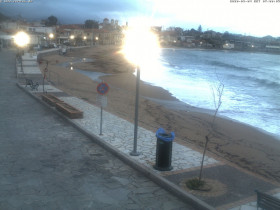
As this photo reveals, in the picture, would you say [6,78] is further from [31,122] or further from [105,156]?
[105,156]

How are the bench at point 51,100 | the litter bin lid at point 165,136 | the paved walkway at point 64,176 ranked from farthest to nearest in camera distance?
the bench at point 51,100 → the litter bin lid at point 165,136 → the paved walkway at point 64,176

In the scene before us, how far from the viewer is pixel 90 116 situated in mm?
11984

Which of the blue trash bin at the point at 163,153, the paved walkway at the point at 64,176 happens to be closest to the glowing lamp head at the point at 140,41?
the blue trash bin at the point at 163,153

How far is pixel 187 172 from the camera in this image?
22.7ft

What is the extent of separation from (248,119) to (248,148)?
680 cm

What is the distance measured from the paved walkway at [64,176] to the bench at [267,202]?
142cm

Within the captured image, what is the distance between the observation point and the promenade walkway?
225 inches

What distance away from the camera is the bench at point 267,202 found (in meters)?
4.64

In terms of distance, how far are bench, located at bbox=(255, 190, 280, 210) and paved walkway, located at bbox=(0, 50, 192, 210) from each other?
142cm

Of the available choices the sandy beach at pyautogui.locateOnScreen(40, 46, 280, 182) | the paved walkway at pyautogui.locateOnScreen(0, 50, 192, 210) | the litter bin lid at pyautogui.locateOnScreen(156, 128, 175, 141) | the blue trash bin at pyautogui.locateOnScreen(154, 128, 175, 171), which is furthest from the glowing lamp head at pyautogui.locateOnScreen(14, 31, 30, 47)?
the blue trash bin at pyautogui.locateOnScreen(154, 128, 175, 171)

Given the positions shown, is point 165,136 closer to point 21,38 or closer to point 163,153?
point 163,153

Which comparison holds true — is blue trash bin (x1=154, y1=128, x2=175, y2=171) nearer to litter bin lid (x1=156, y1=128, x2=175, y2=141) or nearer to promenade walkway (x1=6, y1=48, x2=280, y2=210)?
litter bin lid (x1=156, y1=128, x2=175, y2=141)

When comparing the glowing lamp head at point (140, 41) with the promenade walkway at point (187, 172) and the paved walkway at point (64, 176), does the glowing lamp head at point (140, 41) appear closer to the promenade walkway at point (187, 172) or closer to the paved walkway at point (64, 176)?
the promenade walkway at point (187, 172)

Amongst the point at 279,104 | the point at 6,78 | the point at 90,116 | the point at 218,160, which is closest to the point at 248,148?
the point at 218,160
